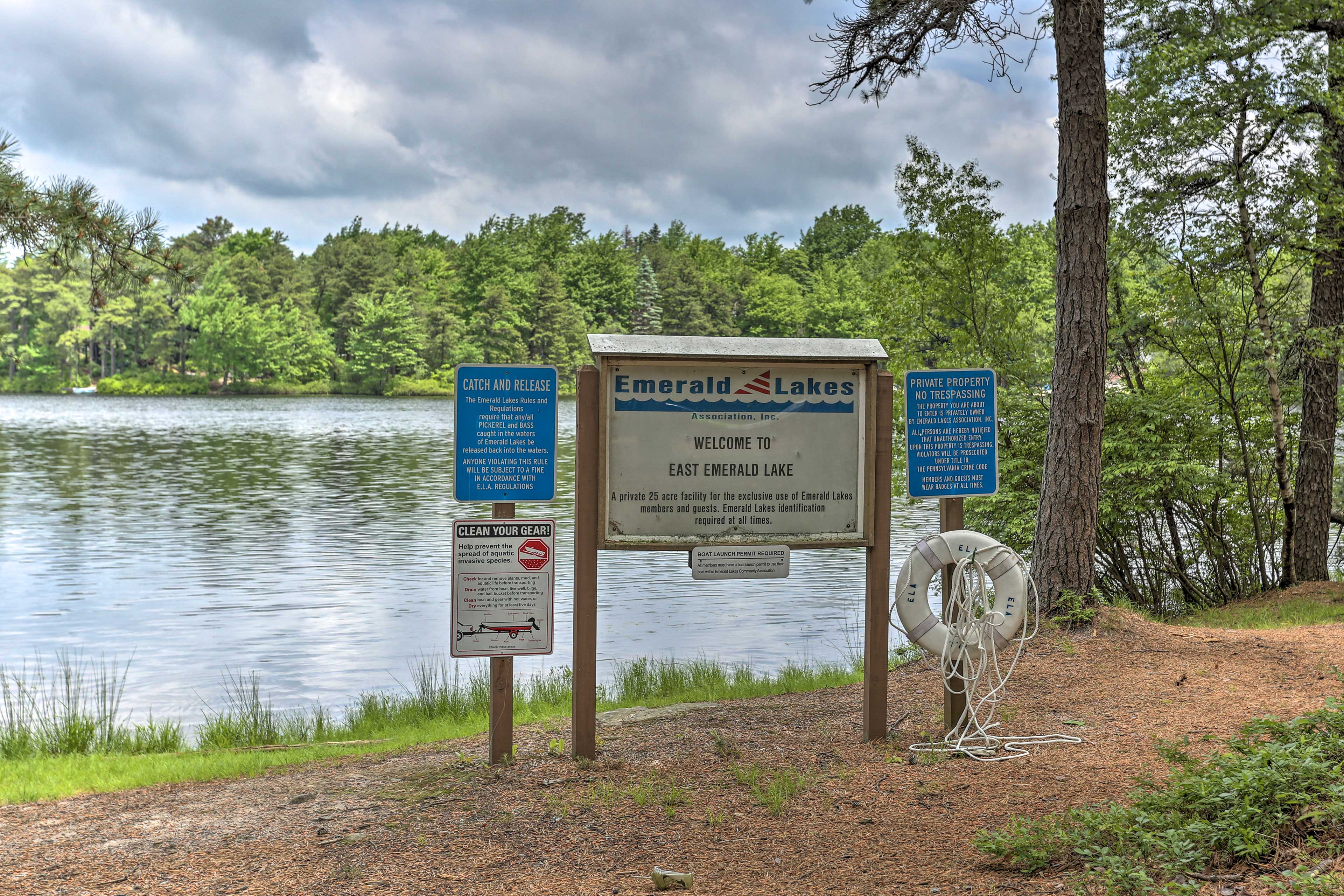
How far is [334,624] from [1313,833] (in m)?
10.9

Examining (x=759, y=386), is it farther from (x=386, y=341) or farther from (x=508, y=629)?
(x=386, y=341)

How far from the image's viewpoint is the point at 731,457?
17.4 feet

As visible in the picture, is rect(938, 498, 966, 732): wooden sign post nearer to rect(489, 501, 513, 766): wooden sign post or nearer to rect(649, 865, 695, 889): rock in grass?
rect(649, 865, 695, 889): rock in grass

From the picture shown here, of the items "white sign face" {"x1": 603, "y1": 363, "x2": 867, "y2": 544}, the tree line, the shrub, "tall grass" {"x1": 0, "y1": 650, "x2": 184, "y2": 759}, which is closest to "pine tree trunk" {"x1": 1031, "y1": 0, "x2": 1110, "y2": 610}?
the tree line

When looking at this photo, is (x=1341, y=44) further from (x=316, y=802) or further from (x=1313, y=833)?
(x=316, y=802)

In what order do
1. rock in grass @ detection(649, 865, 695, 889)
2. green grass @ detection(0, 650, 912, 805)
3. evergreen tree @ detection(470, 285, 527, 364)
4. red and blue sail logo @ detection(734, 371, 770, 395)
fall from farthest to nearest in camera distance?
1. evergreen tree @ detection(470, 285, 527, 364)
2. green grass @ detection(0, 650, 912, 805)
3. red and blue sail logo @ detection(734, 371, 770, 395)
4. rock in grass @ detection(649, 865, 695, 889)

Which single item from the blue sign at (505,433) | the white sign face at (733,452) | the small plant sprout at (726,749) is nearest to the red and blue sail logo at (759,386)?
the white sign face at (733,452)

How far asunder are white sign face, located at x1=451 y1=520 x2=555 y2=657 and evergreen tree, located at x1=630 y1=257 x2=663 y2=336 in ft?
280

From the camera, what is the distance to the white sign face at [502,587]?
5.15 m

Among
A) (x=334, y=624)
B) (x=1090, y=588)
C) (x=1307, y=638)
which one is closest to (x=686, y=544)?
(x=1090, y=588)

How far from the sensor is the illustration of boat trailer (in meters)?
5.16

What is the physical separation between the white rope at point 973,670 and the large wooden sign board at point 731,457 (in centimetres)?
35

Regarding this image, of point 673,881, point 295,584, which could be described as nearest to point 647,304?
point 295,584

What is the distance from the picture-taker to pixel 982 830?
3787 millimetres
